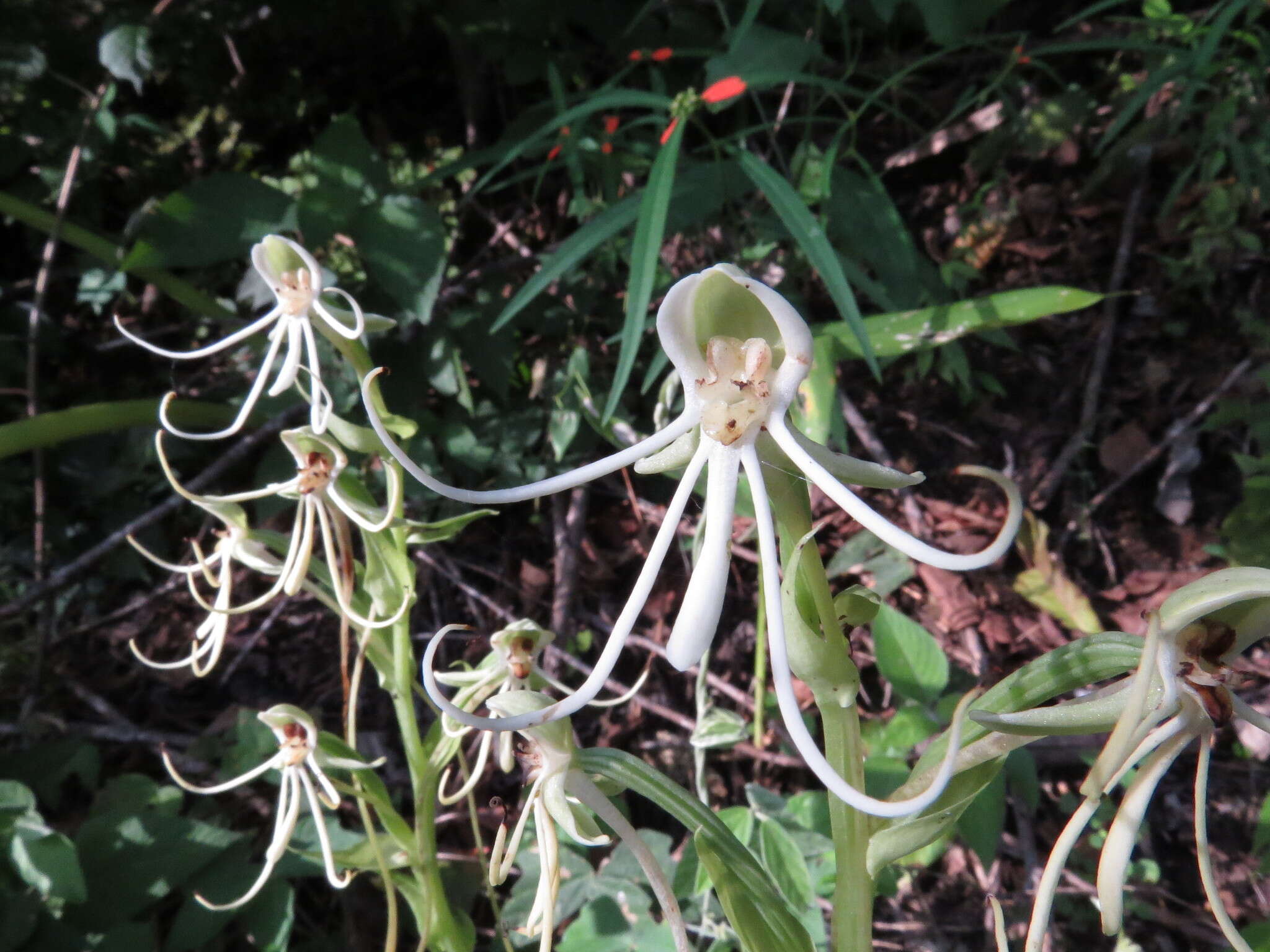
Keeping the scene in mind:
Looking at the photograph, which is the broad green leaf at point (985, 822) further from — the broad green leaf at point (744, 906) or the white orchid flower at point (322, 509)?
the white orchid flower at point (322, 509)

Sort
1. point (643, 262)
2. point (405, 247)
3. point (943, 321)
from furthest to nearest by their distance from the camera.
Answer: point (405, 247)
point (943, 321)
point (643, 262)

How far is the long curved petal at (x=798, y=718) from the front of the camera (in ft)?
0.89

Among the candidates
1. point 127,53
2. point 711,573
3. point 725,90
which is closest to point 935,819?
point 711,573

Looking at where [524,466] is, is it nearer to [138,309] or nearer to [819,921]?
[819,921]

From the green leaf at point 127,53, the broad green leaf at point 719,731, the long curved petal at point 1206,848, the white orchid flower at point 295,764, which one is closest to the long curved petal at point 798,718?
the long curved petal at point 1206,848

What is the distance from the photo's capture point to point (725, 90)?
2.97 ft

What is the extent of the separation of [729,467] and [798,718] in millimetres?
123

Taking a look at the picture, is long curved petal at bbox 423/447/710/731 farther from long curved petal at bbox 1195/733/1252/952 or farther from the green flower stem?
long curved petal at bbox 1195/733/1252/952

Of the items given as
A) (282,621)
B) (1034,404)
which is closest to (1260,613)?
(1034,404)

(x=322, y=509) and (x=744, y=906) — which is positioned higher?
(x=322, y=509)

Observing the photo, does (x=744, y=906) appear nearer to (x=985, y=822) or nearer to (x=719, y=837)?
(x=719, y=837)

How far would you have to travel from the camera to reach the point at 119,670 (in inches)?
49.2

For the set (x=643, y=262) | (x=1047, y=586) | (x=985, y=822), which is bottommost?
(x=1047, y=586)

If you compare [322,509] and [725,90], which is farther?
[725,90]
